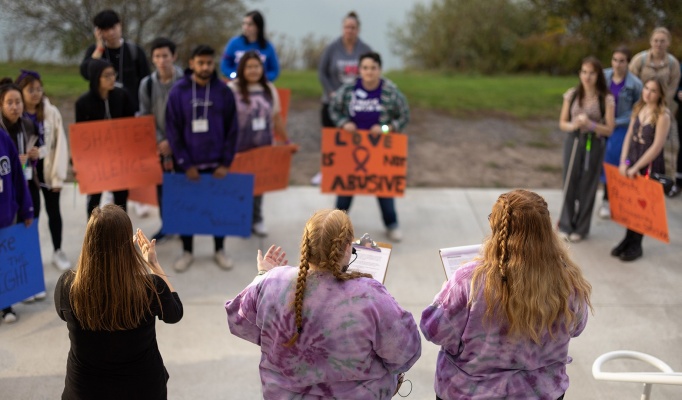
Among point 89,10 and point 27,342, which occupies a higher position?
point 89,10

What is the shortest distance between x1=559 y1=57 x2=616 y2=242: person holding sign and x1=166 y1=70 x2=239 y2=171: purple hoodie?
2.88m

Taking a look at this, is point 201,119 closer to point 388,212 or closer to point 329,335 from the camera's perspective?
point 388,212

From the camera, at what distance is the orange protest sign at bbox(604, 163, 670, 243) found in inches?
235

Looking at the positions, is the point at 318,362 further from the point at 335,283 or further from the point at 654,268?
the point at 654,268

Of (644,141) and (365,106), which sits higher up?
(365,106)

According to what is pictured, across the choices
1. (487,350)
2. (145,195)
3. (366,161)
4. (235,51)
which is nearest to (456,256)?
(487,350)

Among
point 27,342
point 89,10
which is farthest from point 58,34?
point 27,342

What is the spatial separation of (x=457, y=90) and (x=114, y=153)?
368 inches

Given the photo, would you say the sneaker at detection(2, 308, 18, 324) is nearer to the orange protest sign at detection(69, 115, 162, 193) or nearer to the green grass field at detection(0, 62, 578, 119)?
the orange protest sign at detection(69, 115, 162, 193)

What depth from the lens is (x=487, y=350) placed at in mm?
2875

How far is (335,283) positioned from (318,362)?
0.31m

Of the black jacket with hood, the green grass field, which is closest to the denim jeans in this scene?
the black jacket with hood

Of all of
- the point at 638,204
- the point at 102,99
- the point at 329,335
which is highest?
the point at 102,99

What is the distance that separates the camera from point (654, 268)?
6.21 meters
